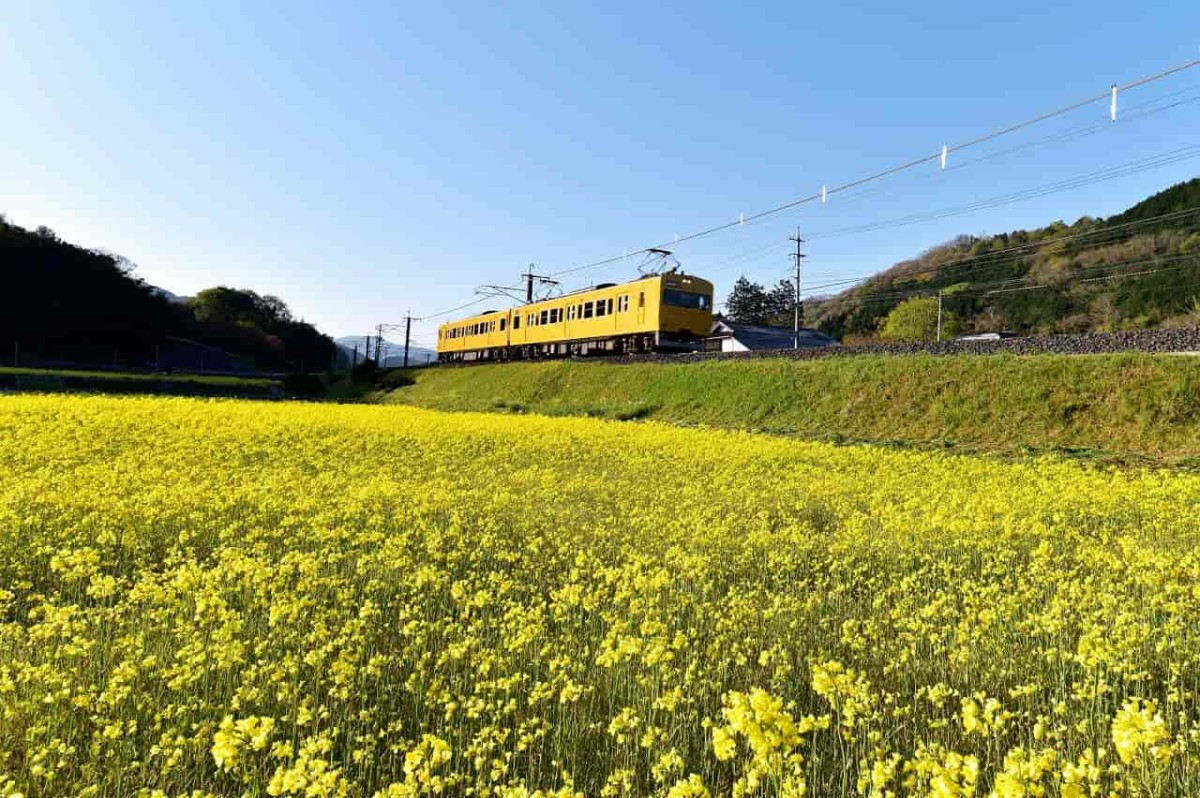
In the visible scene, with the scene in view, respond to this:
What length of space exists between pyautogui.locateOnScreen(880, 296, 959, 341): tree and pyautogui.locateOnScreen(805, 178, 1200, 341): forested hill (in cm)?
10

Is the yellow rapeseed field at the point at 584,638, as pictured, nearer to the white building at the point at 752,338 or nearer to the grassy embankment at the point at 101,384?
the grassy embankment at the point at 101,384

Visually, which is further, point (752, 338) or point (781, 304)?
→ point (781, 304)

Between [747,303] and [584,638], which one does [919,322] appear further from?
[584,638]

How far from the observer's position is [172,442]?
33.9ft

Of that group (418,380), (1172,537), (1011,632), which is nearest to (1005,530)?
(1172,537)

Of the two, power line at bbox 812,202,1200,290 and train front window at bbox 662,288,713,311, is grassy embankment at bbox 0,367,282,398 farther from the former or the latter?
power line at bbox 812,202,1200,290

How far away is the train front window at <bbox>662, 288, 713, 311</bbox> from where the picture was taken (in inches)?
851

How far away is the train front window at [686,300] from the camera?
70.9ft

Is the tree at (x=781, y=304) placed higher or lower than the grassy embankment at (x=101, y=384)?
higher

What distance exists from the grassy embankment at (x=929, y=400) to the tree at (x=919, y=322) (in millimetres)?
31668

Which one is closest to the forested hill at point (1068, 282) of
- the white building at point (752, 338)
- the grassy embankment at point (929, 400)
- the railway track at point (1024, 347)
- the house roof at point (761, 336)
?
the house roof at point (761, 336)

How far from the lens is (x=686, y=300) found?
22.1 m

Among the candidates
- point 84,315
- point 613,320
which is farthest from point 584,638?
point 84,315

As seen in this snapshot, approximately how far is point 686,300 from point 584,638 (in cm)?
1948
